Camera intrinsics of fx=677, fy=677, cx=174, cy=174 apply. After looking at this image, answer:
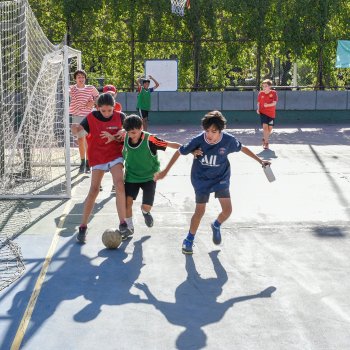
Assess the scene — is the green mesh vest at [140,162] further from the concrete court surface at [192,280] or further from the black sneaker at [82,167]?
the black sneaker at [82,167]

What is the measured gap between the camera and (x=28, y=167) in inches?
457

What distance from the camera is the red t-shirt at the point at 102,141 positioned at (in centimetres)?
768

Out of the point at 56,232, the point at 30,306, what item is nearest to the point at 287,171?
the point at 56,232

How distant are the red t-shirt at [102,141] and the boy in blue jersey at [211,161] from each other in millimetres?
644

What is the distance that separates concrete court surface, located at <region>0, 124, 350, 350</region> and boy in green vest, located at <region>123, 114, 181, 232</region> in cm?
53

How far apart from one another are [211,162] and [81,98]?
5.64m

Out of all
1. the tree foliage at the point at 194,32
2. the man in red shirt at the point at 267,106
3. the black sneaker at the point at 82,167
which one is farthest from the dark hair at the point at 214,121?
the tree foliage at the point at 194,32

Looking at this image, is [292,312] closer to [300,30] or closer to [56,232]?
[56,232]

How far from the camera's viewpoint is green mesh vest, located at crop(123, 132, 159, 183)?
7594 millimetres

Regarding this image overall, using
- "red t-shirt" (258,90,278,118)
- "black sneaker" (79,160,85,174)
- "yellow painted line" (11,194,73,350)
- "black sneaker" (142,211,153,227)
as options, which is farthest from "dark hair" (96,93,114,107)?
"red t-shirt" (258,90,278,118)

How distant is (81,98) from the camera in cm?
1222

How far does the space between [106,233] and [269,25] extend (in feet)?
56.5

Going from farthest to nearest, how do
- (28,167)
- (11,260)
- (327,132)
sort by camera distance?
(327,132)
(28,167)
(11,260)

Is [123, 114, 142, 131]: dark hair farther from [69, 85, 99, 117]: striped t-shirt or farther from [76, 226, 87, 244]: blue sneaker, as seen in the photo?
[69, 85, 99, 117]: striped t-shirt
